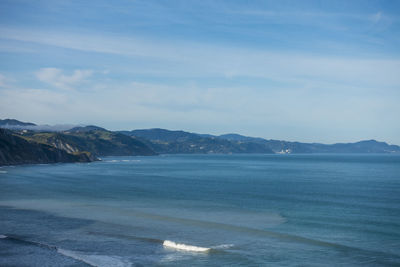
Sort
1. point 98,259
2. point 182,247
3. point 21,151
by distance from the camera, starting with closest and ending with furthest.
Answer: point 98,259 < point 182,247 < point 21,151

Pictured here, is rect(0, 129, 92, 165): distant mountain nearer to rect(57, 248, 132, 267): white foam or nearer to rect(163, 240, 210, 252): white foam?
rect(57, 248, 132, 267): white foam

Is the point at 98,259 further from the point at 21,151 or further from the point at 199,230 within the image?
the point at 21,151

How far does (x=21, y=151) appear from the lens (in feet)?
578

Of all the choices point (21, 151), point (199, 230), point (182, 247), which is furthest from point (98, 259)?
point (21, 151)

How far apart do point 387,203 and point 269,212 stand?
22154mm

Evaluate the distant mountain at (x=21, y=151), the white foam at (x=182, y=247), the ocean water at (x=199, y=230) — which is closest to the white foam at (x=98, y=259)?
the ocean water at (x=199, y=230)

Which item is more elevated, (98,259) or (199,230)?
(199,230)

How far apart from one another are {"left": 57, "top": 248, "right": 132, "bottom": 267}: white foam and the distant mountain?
14551cm

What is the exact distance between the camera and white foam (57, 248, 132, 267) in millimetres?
29859

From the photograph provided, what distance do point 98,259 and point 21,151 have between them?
536 feet

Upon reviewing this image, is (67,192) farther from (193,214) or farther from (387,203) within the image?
(387,203)

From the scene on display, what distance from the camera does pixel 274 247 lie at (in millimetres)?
35375

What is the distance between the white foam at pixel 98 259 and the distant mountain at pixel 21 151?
145510 mm

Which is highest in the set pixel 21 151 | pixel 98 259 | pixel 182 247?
pixel 21 151
